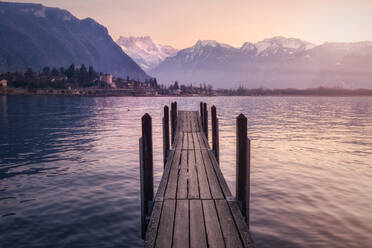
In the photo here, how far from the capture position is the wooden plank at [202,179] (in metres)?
8.74

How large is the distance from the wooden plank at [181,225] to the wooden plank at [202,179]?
0.76 metres

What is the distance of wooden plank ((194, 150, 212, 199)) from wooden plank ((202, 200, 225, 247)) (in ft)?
1.66

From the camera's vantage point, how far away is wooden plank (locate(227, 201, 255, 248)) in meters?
6.10

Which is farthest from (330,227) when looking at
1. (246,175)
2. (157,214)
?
(157,214)

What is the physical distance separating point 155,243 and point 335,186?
12642 millimetres

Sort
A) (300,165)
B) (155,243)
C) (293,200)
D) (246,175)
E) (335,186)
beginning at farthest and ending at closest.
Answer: (300,165), (335,186), (293,200), (246,175), (155,243)

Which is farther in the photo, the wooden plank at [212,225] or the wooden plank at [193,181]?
the wooden plank at [193,181]

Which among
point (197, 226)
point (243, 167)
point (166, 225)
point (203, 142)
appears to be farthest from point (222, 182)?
point (203, 142)

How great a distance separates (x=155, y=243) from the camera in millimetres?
6090

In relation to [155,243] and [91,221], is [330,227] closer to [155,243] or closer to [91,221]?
[155,243]

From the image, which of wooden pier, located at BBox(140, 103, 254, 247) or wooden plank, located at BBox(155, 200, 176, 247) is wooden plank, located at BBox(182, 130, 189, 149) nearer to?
wooden pier, located at BBox(140, 103, 254, 247)

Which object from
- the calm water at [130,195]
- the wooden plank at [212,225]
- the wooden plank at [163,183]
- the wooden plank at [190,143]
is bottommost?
the calm water at [130,195]

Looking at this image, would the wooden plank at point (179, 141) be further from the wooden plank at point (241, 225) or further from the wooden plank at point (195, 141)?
the wooden plank at point (241, 225)

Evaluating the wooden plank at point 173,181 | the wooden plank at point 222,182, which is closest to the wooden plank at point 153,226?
the wooden plank at point 173,181
